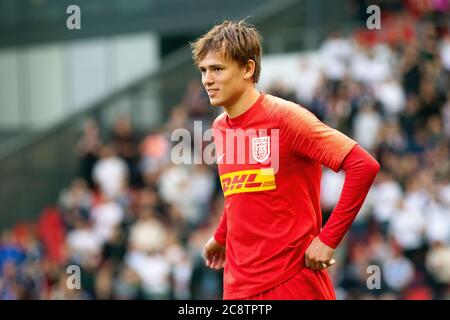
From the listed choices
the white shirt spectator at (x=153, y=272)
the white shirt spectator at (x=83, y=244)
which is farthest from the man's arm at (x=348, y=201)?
the white shirt spectator at (x=83, y=244)

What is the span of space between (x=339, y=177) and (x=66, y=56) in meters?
14.3

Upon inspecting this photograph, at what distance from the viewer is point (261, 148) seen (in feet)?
19.8

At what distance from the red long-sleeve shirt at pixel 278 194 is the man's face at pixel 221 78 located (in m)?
0.15

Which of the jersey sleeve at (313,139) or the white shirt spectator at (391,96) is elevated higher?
the white shirt spectator at (391,96)

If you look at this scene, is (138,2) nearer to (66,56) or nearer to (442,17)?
(66,56)

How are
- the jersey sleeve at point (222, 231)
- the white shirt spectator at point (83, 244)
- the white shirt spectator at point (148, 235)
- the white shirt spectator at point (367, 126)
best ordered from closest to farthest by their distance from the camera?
the jersey sleeve at point (222, 231) < the white shirt spectator at point (367, 126) < the white shirt spectator at point (148, 235) < the white shirt spectator at point (83, 244)

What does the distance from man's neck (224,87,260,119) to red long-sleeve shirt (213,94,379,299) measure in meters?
0.03

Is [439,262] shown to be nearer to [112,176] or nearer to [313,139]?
[112,176]

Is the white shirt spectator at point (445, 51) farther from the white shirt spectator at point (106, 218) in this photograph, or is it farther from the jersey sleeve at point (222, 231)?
the jersey sleeve at point (222, 231)

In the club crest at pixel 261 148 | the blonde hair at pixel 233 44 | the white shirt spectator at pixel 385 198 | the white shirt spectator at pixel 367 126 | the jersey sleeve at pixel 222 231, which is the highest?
the blonde hair at pixel 233 44

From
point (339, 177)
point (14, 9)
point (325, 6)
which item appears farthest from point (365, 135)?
point (14, 9)

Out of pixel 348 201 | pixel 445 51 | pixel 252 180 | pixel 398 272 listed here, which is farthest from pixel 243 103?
pixel 445 51

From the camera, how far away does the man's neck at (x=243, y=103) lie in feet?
20.2
